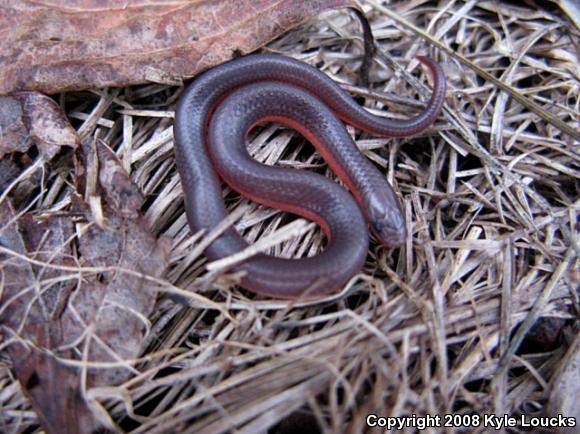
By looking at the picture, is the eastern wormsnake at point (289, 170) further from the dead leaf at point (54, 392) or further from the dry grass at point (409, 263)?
the dead leaf at point (54, 392)

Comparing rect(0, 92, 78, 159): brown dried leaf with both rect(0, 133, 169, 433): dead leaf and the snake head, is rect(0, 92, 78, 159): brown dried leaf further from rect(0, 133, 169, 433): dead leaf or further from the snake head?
the snake head

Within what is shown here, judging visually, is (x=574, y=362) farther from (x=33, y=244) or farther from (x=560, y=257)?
(x=33, y=244)

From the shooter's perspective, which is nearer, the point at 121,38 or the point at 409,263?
the point at 409,263

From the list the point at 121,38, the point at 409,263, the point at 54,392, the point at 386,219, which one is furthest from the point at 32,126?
the point at 409,263

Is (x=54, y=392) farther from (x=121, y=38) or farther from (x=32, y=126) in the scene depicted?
(x=121, y=38)

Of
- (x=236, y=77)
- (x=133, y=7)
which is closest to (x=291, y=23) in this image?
(x=236, y=77)

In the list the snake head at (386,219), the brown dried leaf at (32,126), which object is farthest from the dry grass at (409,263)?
the brown dried leaf at (32,126)
